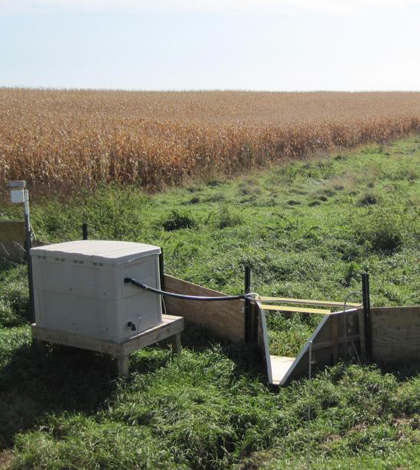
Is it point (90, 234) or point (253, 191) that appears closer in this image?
point (90, 234)

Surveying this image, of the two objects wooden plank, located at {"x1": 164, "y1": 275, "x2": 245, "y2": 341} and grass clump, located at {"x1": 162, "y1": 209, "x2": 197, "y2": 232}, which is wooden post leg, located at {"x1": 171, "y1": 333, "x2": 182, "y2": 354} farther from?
grass clump, located at {"x1": 162, "y1": 209, "x2": 197, "y2": 232}

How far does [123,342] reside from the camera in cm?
623

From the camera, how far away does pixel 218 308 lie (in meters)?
7.41

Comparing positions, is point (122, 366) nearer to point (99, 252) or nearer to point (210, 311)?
point (99, 252)

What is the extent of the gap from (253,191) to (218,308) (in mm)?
9261

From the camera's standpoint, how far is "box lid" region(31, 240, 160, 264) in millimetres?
6219

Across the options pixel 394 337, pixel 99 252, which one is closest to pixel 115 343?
pixel 99 252

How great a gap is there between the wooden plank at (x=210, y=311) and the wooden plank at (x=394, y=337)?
1.30m

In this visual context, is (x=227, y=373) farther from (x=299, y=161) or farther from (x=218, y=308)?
(x=299, y=161)

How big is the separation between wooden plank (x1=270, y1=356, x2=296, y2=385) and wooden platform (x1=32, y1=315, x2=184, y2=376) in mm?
943

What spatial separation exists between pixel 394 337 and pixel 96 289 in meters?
2.78

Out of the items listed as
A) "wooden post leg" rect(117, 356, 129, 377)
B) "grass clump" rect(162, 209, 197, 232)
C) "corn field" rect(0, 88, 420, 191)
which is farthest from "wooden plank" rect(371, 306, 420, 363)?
"corn field" rect(0, 88, 420, 191)

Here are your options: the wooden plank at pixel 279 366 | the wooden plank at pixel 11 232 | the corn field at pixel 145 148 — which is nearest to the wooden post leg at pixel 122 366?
the wooden plank at pixel 279 366

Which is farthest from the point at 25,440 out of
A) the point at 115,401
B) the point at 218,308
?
the point at 218,308
